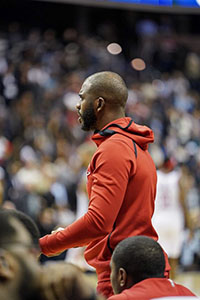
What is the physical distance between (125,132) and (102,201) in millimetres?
458

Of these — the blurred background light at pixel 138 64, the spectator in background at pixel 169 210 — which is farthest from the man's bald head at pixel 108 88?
the blurred background light at pixel 138 64

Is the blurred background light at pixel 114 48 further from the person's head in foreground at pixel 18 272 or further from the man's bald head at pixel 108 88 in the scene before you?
the person's head in foreground at pixel 18 272

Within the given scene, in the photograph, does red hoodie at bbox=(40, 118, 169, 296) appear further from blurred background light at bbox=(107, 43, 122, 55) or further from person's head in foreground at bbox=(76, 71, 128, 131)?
blurred background light at bbox=(107, 43, 122, 55)

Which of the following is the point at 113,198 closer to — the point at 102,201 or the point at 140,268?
the point at 102,201

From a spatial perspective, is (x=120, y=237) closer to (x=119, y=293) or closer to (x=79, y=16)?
(x=119, y=293)

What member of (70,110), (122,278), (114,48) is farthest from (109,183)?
(114,48)

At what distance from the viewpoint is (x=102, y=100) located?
3.44 meters

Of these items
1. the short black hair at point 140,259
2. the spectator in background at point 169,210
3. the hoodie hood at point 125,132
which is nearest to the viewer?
the short black hair at point 140,259

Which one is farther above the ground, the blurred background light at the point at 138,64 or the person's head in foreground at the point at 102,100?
the person's head in foreground at the point at 102,100

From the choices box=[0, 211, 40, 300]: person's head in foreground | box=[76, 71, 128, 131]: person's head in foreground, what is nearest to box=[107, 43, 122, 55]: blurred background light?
box=[76, 71, 128, 131]: person's head in foreground

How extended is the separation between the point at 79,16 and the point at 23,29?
193cm

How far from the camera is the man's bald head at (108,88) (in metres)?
3.44

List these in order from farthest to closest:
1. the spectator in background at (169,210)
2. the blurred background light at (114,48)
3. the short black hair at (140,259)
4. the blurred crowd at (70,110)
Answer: the blurred background light at (114,48), the blurred crowd at (70,110), the spectator in background at (169,210), the short black hair at (140,259)

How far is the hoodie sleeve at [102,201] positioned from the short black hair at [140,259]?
0.20 m
